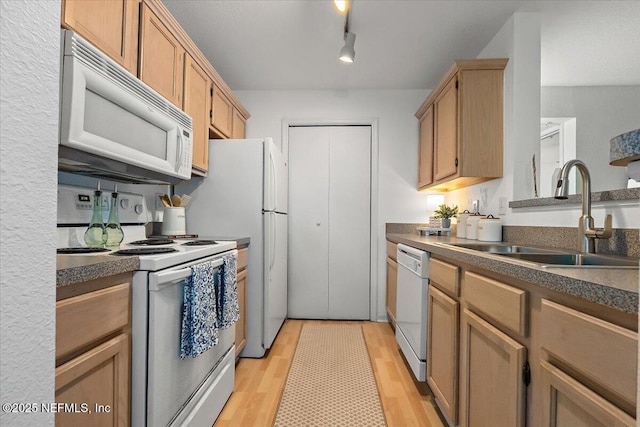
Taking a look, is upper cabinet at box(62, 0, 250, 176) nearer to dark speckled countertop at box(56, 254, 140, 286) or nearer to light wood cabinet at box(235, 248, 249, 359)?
light wood cabinet at box(235, 248, 249, 359)

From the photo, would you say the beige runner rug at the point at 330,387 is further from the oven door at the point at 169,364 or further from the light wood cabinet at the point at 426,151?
the light wood cabinet at the point at 426,151

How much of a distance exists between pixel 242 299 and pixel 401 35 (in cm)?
224

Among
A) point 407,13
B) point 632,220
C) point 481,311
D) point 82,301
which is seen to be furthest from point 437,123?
point 82,301

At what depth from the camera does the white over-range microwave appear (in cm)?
113

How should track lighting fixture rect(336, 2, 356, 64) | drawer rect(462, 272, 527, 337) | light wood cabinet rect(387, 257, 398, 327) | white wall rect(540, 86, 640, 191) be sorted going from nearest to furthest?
drawer rect(462, 272, 527, 337) < white wall rect(540, 86, 640, 191) < track lighting fixture rect(336, 2, 356, 64) < light wood cabinet rect(387, 257, 398, 327)

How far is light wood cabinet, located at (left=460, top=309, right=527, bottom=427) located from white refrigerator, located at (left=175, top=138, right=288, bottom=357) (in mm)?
1518

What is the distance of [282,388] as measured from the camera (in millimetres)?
2049

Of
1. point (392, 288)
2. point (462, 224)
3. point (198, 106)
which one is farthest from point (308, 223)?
point (198, 106)

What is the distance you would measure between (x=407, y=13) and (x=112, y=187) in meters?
2.13

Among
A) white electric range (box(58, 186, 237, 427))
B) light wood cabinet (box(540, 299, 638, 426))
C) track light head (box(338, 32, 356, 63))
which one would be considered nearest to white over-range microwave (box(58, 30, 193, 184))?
white electric range (box(58, 186, 237, 427))

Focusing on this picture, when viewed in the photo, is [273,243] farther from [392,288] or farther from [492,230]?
[492,230]

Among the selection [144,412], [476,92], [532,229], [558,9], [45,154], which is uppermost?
[558,9]

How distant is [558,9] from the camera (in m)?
2.09

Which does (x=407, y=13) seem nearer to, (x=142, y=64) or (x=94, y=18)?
(x=142, y=64)
